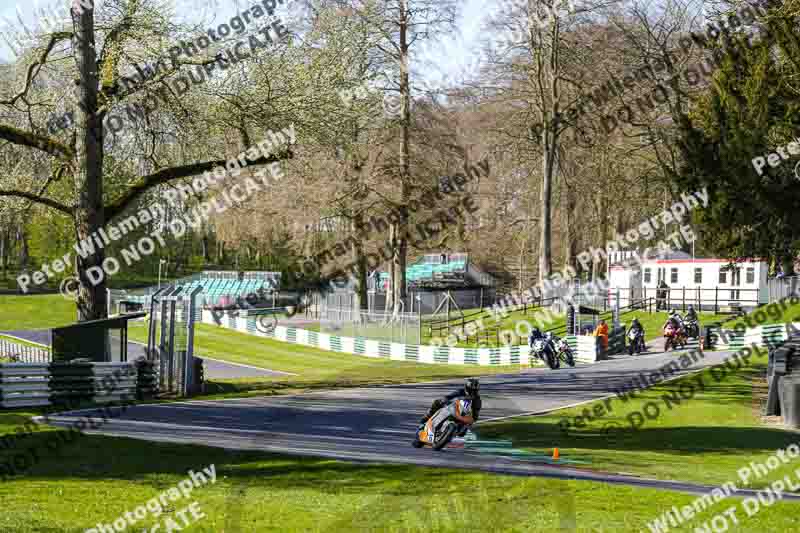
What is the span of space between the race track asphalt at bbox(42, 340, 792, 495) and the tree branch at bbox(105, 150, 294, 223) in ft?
17.8

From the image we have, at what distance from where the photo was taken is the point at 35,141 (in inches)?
817

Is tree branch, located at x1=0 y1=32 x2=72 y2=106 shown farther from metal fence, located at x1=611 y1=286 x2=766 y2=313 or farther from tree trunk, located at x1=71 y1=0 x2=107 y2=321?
metal fence, located at x1=611 y1=286 x2=766 y2=313

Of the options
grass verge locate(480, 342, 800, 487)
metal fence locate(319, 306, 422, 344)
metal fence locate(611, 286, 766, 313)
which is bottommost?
grass verge locate(480, 342, 800, 487)

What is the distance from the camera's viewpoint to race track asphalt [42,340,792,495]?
498 inches

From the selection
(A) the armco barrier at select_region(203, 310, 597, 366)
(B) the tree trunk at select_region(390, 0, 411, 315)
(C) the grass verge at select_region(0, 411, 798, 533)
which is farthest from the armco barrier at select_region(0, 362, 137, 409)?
(B) the tree trunk at select_region(390, 0, 411, 315)

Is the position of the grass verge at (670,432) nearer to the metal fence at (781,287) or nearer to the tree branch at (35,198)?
the tree branch at (35,198)

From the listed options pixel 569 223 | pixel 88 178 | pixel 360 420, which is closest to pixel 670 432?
pixel 360 420

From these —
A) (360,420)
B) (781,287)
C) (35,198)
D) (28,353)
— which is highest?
(35,198)

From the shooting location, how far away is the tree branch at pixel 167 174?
21.6 m

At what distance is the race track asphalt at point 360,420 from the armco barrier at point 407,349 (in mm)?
5287

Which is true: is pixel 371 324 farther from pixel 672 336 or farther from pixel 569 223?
pixel 672 336

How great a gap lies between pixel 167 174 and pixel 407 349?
68.3 ft

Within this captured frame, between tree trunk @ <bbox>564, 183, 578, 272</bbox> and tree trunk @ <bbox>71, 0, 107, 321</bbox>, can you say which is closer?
tree trunk @ <bbox>71, 0, 107, 321</bbox>

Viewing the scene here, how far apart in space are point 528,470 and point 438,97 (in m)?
33.9
